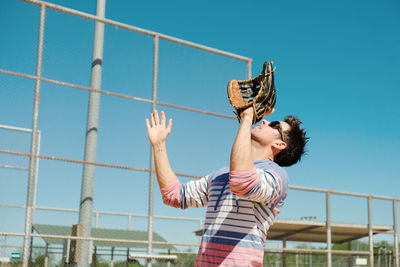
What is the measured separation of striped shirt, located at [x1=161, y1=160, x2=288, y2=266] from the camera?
6.29ft

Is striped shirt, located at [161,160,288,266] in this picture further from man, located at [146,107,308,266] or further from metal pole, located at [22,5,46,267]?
metal pole, located at [22,5,46,267]

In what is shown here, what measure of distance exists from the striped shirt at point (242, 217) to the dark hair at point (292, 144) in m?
0.25

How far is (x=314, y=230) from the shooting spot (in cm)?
1019

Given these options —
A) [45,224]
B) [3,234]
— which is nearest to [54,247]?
[45,224]

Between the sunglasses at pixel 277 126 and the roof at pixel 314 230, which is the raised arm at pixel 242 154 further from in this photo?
the roof at pixel 314 230

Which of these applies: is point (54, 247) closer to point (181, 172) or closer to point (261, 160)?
point (181, 172)

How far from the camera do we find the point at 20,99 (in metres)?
6.69

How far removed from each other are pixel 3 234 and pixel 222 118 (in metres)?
3.90

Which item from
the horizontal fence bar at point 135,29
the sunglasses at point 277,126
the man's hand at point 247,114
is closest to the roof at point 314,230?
the horizontal fence bar at point 135,29

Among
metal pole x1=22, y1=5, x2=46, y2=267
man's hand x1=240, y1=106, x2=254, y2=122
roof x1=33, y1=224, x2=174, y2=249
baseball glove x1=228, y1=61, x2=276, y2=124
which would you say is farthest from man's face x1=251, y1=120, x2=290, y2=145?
roof x1=33, y1=224, x2=174, y2=249

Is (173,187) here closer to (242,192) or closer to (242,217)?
(242,217)

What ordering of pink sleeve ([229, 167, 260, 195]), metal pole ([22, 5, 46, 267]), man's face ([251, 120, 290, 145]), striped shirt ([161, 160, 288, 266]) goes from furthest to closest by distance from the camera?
metal pole ([22, 5, 46, 267]), man's face ([251, 120, 290, 145]), striped shirt ([161, 160, 288, 266]), pink sleeve ([229, 167, 260, 195])

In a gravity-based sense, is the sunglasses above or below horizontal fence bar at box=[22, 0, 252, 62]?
below

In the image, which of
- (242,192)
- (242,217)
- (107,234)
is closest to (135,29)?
(107,234)
